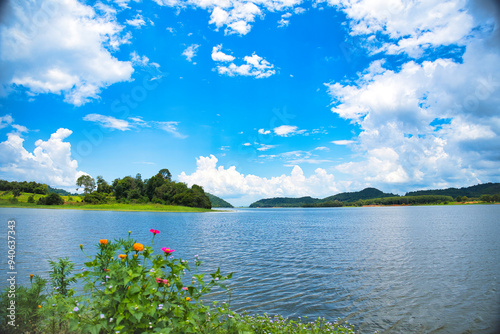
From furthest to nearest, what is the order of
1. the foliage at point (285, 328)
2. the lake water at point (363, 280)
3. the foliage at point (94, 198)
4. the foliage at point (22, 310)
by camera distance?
the foliage at point (94, 198) < the lake water at point (363, 280) < the foliage at point (285, 328) < the foliage at point (22, 310)

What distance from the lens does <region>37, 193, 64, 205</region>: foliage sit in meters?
133

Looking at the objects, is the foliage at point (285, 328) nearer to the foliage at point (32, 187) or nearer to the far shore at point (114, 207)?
the far shore at point (114, 207)

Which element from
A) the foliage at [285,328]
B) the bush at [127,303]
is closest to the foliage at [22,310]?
the bush at [127,303]

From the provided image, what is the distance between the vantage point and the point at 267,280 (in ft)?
56.7

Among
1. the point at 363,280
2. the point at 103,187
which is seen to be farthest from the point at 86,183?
the point at 363,280

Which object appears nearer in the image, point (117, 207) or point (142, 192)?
point (117, 207)

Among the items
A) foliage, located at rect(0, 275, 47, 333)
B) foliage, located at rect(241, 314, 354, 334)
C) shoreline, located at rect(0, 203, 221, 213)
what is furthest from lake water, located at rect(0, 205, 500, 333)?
shoreline, located at rect(0, 203, 221, 213)

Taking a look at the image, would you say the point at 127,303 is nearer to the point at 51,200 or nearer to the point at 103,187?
the point at 51,200

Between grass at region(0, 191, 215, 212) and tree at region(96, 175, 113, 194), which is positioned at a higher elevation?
tree at region(96, 175, 113, 194)

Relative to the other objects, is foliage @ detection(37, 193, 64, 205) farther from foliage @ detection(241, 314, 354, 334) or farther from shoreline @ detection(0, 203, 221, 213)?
foliage @ detection(241, 314, 354, 334)

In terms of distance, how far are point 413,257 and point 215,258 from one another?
60.1ft

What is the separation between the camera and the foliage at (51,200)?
132875 millimetres

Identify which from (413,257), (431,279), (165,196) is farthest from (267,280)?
(165,196)

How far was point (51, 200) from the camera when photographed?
438ft
